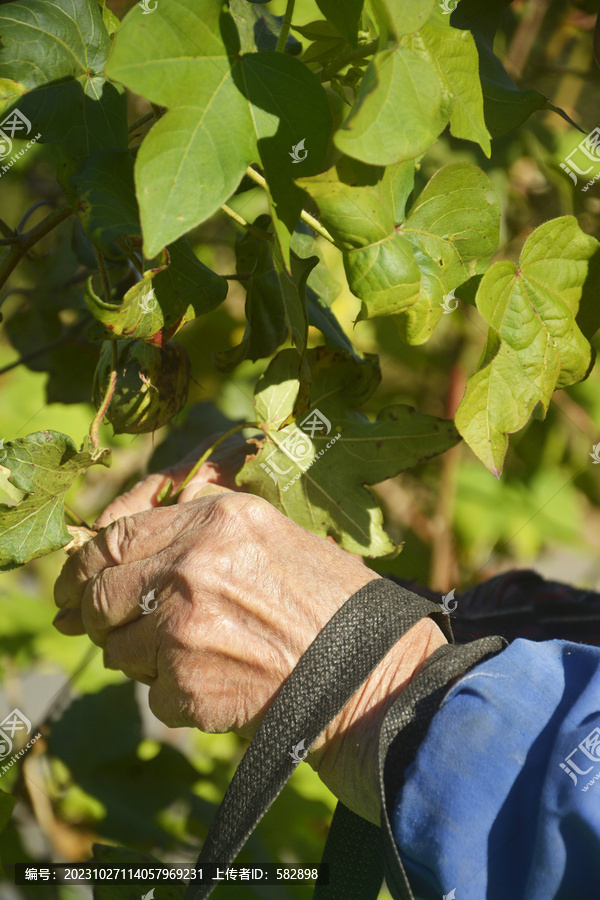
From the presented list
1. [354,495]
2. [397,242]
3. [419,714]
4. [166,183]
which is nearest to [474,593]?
[354,495]

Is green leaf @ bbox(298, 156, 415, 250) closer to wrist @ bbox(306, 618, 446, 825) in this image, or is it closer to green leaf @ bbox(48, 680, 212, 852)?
wrist @ bbox(306, 618, 446, 825)

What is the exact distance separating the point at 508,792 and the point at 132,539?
0.42 metres

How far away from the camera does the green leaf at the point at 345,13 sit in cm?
54

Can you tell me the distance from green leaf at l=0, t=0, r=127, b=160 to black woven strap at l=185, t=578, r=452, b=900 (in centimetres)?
46

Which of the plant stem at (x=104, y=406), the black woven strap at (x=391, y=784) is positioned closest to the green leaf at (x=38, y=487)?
the plant stem at (x=104, y=406)

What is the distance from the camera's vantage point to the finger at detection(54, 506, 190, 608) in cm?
74

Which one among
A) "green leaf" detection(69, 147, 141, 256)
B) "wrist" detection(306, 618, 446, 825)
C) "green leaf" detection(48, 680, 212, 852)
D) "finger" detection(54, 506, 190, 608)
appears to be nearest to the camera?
"green leaf" detection(69, 147, 141, 256)

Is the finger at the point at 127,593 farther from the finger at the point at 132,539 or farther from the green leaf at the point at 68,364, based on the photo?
the green leaf at the point at 68,364

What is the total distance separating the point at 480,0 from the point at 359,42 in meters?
0.21

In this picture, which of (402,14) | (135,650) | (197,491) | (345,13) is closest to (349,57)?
(345,13)

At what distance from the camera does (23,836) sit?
3.32 ft

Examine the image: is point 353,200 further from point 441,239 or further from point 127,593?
point 127,593

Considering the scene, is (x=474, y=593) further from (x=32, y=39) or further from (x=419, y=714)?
(x=32, y=39)

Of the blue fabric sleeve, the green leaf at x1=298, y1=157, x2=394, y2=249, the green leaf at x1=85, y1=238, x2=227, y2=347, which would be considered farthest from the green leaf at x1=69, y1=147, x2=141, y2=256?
the blue fabric sleeve
